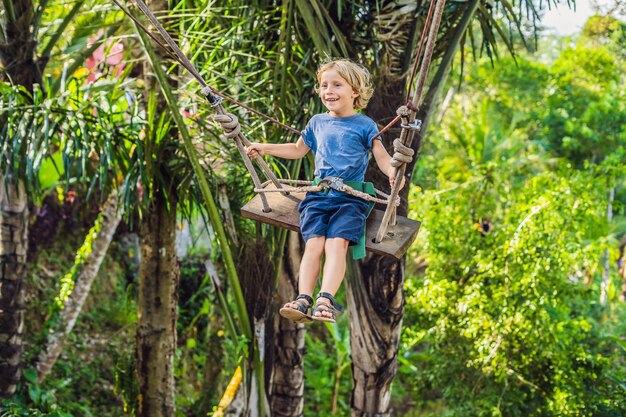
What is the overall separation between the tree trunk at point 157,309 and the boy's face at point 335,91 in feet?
7.58

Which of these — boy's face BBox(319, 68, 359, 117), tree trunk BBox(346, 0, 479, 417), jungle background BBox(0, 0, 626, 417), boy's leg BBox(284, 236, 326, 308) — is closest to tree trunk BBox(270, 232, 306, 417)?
jungle background BBox(0, 0, 626, 417)

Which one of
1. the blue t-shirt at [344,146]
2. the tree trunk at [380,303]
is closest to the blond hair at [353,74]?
the blue t-shirt at [344,146]

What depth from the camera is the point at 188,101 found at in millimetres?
4805

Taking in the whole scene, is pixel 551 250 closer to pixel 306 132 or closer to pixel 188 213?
pixel 188 213

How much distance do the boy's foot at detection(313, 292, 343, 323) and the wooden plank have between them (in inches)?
9.6

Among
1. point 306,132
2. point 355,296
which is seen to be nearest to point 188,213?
point 355,296

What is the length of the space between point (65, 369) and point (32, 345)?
48 cm

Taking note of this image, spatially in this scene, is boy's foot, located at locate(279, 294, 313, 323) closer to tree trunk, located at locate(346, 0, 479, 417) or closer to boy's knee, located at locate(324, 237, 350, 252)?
boy's knee, located at locate(324, 237, 350, 252)

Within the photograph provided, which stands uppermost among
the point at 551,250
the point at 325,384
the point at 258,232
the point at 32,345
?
the point at 258,232

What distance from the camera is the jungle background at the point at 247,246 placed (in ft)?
14.6

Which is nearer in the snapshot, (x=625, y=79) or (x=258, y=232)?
(x=258, y=232)

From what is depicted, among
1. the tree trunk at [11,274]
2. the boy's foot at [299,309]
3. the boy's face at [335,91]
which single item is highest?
the boy's face at [335,91]

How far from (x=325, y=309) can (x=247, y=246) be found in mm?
2171

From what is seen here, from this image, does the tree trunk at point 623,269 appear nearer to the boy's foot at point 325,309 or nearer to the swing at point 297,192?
the swing at point 297,192
